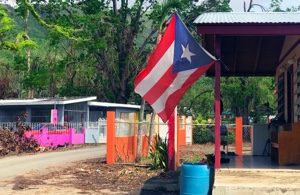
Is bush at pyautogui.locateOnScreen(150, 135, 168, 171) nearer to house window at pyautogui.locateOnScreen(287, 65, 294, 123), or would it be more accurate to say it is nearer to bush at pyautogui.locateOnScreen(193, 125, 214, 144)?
house window at pyautogui.locateOnScreen(287, 65, 294, 123)

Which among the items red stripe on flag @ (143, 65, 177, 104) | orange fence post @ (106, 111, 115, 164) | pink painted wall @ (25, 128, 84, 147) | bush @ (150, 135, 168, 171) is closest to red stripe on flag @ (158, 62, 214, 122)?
red stripe on flag @ (143, 65, 177, 104)

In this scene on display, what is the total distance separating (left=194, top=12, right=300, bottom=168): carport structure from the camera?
1038 cm

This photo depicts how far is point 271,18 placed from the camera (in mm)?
10867

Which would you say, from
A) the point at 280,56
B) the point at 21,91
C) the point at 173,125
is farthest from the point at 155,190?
the point at 21,91

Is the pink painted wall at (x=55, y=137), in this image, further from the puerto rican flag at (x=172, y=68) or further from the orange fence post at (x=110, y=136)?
the puerto rican flag at (x=172, y=68)

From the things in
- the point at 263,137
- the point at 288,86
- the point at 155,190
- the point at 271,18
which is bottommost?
the point at 155,190

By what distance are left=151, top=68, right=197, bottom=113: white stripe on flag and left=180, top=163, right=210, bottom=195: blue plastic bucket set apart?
139cm

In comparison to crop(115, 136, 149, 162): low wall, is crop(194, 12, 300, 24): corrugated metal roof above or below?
above

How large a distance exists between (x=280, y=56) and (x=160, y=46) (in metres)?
6.54

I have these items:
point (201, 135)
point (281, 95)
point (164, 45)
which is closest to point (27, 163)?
point (281, 95)

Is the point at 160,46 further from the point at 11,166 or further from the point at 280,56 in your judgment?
the point at 11,166

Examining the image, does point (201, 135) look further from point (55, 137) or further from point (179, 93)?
point (179, 93)

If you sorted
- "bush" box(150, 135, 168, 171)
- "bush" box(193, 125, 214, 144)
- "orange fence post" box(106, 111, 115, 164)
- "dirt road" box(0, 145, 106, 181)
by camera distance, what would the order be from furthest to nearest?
"bush" box(193, 125, 214, 144)
"orange fence post" box(106, 111, 115, 164)
"dirt road" box(0, 145, 106, 181)
"bush" box(150, 135, 168, 171)

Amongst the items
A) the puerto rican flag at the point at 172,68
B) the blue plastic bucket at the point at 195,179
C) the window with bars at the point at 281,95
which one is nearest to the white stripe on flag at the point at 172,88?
the puerto rican flag at the point at 172,68
